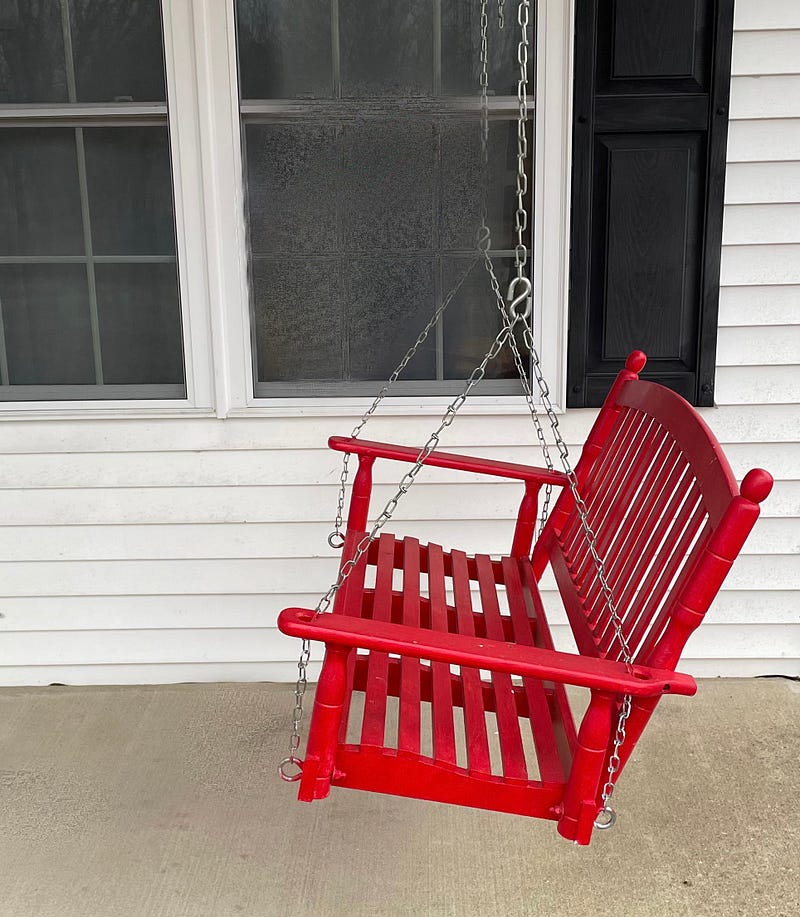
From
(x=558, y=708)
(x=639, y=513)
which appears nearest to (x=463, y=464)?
(x=639, y=513)

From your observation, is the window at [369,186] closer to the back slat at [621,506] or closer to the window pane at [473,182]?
the window pane at [473,182]

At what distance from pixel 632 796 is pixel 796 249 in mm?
1574

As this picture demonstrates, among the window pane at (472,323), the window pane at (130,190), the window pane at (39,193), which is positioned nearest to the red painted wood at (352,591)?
the window pane at (472,323)

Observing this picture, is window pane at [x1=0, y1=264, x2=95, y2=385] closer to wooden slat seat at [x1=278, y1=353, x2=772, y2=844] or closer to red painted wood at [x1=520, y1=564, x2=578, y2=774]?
wooden slat seat at [x1=278, y1=353, x2=772, y2=844]

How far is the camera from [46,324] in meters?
2.68

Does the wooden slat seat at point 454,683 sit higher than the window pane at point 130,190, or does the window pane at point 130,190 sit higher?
the window pane at point 130,190

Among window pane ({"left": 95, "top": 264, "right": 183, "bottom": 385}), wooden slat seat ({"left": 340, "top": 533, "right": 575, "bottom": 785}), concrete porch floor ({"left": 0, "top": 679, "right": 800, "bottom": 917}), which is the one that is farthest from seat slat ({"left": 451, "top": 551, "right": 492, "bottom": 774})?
window pane ({"left": 95, "top": 264, "right": 183, "bottom": 385})

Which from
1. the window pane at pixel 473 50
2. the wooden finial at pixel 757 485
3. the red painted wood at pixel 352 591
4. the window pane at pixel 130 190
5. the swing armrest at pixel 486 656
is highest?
the window pane at pixel 473 50

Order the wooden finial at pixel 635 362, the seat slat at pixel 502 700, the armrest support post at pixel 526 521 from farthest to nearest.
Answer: the armrest support post at pixel 526 521 < the wooden finial at pixel 635 362 < the seat slat at pixel 502 700

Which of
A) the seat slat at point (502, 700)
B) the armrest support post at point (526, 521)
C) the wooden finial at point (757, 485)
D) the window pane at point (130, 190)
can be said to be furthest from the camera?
the window pane at point (130, 190)

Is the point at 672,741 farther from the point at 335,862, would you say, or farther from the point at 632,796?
the point at 335,862

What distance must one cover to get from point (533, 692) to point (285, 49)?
1.85 metres

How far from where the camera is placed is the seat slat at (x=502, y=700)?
4.95 feet

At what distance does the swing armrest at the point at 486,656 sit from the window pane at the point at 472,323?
4.75ft
